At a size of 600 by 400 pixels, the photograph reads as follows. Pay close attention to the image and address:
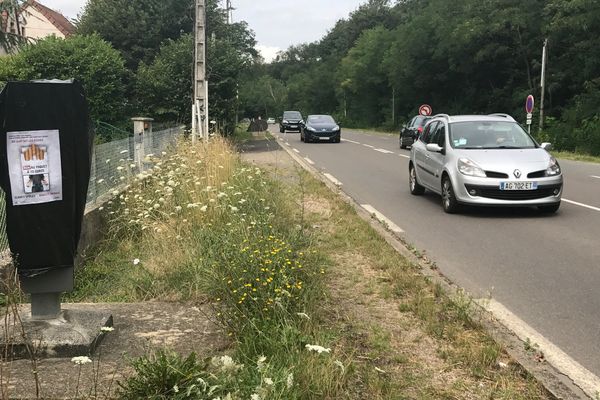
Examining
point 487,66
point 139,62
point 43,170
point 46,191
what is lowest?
point 46,191

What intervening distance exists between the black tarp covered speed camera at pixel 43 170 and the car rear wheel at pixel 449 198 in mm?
6937

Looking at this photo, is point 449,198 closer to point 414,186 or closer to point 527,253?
point 414,186

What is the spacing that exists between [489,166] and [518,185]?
0.52m

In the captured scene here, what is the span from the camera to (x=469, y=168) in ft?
31.2

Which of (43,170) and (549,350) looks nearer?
(43,170)

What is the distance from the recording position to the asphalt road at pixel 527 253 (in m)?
4.92

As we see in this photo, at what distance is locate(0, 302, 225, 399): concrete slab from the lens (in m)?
3.36

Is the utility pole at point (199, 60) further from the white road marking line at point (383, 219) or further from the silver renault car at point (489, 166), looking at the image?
the silver renault car at point (489, 166)

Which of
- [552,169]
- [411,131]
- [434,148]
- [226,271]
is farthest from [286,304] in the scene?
[411,131]

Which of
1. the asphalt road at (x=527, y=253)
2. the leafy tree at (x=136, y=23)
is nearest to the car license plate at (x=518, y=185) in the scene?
the asphalt road at (x=527, y=253)

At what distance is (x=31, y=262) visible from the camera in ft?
12.7

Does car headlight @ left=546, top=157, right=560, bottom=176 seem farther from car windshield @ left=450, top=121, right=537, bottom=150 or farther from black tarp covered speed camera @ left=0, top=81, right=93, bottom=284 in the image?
black tarp covered speed camera @ left=0, top=81, right=93, bottom=284

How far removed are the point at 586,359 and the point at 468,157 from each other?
Result: 5850mm

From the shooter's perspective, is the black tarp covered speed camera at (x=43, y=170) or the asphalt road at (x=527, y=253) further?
the asphalt road at (x=527, y=253)
